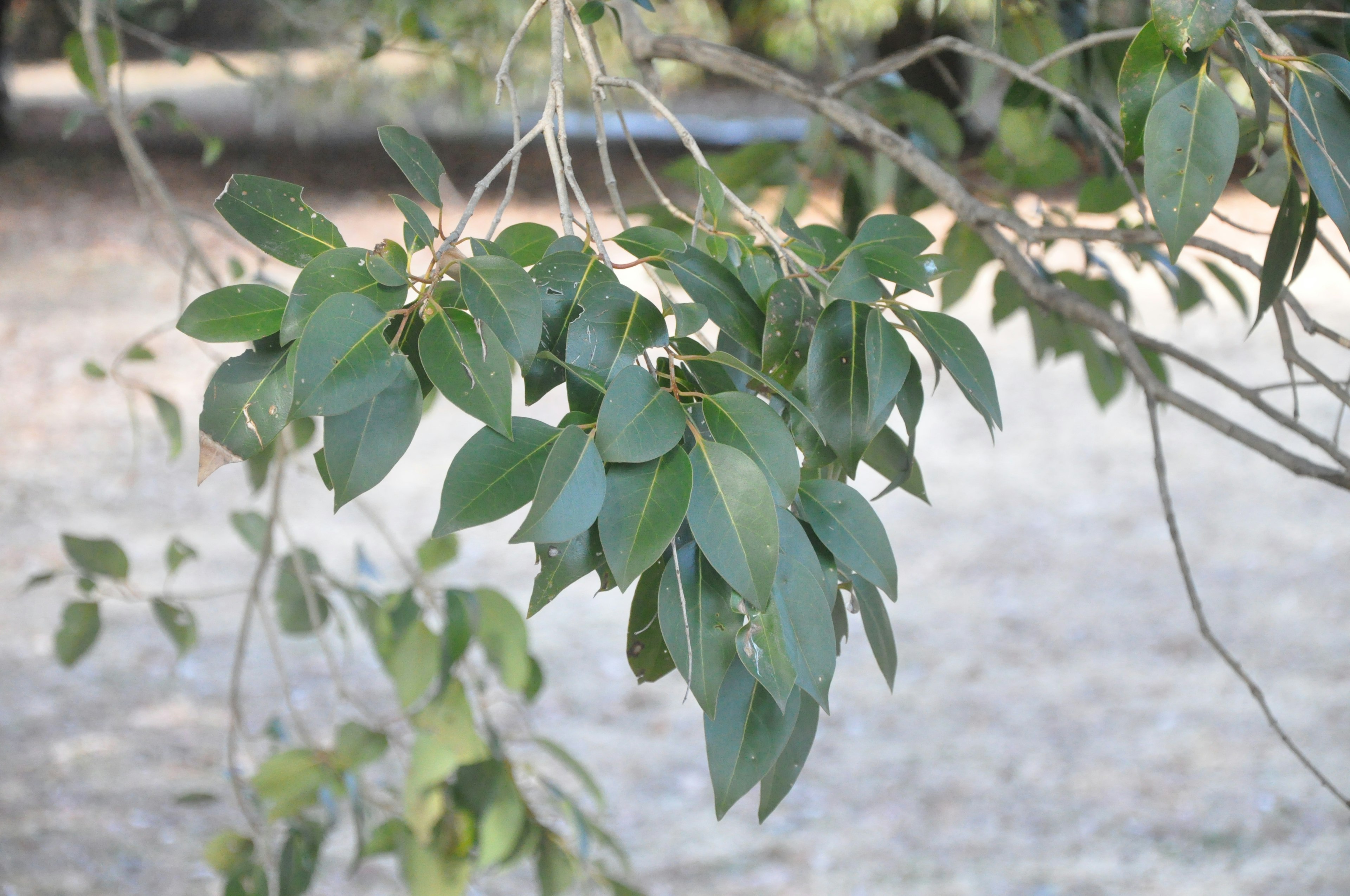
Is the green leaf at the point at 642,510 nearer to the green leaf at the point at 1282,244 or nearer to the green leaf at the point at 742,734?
the green leaf at the point at 742,734

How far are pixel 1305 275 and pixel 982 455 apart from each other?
8.67ft

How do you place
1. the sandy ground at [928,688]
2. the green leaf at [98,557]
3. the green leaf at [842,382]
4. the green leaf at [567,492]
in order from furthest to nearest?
the sandy ground at [928,688] < the green leaf at [98,557] < the green leaf at [842,382] < the green leaf at [567,492]

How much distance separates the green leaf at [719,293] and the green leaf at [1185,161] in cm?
17

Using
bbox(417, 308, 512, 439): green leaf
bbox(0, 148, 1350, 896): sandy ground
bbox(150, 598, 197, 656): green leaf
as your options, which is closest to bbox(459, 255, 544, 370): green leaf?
bbox(417, 308, 512, 439): green leaf

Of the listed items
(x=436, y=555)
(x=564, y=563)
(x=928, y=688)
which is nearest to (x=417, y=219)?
(x=564, y=563)

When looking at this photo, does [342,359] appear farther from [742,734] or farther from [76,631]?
[76,631]

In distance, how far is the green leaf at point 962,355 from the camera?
473mm

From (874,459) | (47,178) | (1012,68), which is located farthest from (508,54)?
(47,178)

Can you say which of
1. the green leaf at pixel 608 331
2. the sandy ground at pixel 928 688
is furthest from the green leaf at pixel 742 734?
the sandy ground at pixel 928 688

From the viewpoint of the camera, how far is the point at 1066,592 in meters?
2.92

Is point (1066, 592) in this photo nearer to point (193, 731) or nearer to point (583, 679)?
point (583, 679)

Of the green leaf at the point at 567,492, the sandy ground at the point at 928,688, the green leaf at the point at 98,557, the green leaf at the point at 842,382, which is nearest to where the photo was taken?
the green leaf at the point at 567,492

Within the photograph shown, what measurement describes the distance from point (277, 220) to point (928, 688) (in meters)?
2.29

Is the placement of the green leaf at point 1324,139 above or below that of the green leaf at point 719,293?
above
